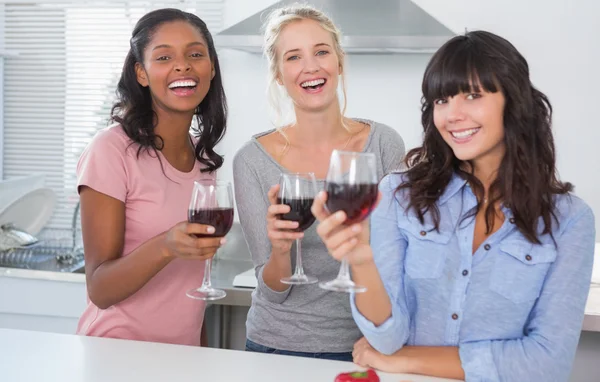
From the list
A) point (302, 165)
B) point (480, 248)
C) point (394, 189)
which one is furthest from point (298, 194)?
point (302, 165)

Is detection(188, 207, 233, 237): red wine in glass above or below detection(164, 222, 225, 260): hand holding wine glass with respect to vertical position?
above

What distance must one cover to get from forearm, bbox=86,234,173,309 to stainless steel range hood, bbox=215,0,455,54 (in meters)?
1.57

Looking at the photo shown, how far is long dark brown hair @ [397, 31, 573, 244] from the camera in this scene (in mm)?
1396

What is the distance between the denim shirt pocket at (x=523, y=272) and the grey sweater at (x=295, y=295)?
1.52ft

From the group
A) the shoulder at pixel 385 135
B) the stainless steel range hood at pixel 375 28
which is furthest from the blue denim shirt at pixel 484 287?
the stainless steel range hood at pixel 375 28

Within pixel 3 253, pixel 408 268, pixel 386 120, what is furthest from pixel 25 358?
pixel 386 120

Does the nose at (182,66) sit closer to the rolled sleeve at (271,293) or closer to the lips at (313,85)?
the lips at (313,85)

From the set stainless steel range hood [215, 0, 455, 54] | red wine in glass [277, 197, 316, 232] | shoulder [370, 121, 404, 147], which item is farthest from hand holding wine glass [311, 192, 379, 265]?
stainless steel range hood [215, 0, 455, 54]

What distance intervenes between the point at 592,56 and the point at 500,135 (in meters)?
2.07

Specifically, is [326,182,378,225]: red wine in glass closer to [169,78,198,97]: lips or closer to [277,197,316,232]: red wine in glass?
[277,197,316,232]: red wine in glass

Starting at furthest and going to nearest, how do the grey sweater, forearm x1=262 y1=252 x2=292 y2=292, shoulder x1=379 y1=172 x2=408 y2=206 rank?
1. the grey sweater
2. forearm x1=262 y1=252 x2=292 y2=292
3. shoulder x1=379 y1=172 x2=408 y2=206

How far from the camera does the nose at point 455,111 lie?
1.39 metres

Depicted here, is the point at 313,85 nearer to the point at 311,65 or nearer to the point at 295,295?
the point at 311,65

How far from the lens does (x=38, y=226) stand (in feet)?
12.2
